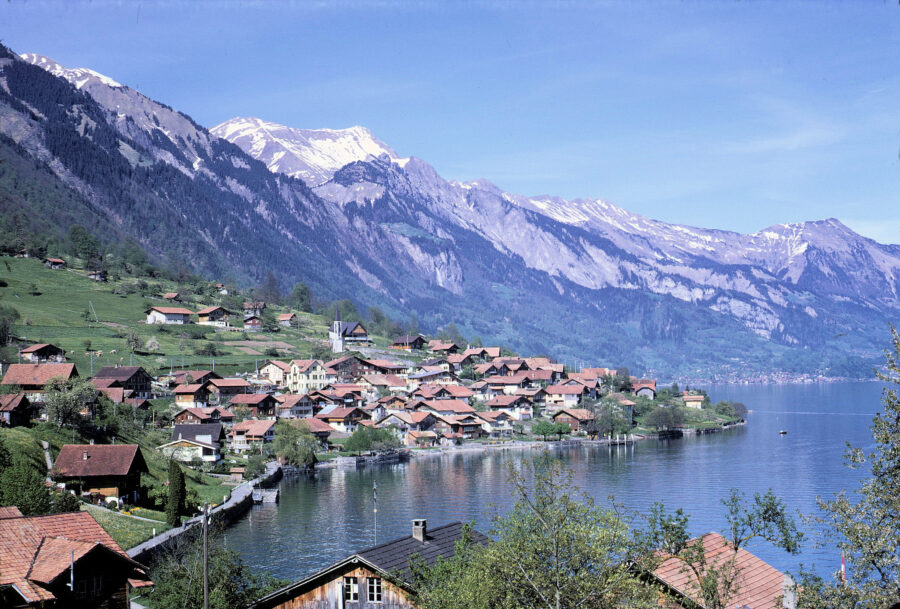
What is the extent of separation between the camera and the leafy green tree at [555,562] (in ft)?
62.8

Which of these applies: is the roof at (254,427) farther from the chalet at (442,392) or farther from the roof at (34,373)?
the chalet at (442,392)

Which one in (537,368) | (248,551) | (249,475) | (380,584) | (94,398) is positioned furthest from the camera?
(537,368)

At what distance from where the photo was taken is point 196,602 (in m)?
29.4

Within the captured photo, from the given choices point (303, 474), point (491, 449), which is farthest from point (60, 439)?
point (491, 449)

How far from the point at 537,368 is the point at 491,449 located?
175ft

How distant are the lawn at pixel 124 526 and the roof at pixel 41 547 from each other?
18637 millimetres

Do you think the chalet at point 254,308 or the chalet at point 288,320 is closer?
the chalet at point 254,308

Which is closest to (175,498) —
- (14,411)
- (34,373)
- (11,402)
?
(14,411)

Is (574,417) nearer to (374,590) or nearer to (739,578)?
(739,578)

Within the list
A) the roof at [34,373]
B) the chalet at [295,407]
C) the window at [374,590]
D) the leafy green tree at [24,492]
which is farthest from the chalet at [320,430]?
the window at [374,590]

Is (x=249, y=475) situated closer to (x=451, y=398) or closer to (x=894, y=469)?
(x=451, y=398)

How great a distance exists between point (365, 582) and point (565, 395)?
121438 mm

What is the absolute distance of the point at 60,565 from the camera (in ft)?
81.6

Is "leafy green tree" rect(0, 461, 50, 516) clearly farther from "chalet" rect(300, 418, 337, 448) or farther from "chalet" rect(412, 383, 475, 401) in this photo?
"chalet" rect(412, 383, 475, 401)
